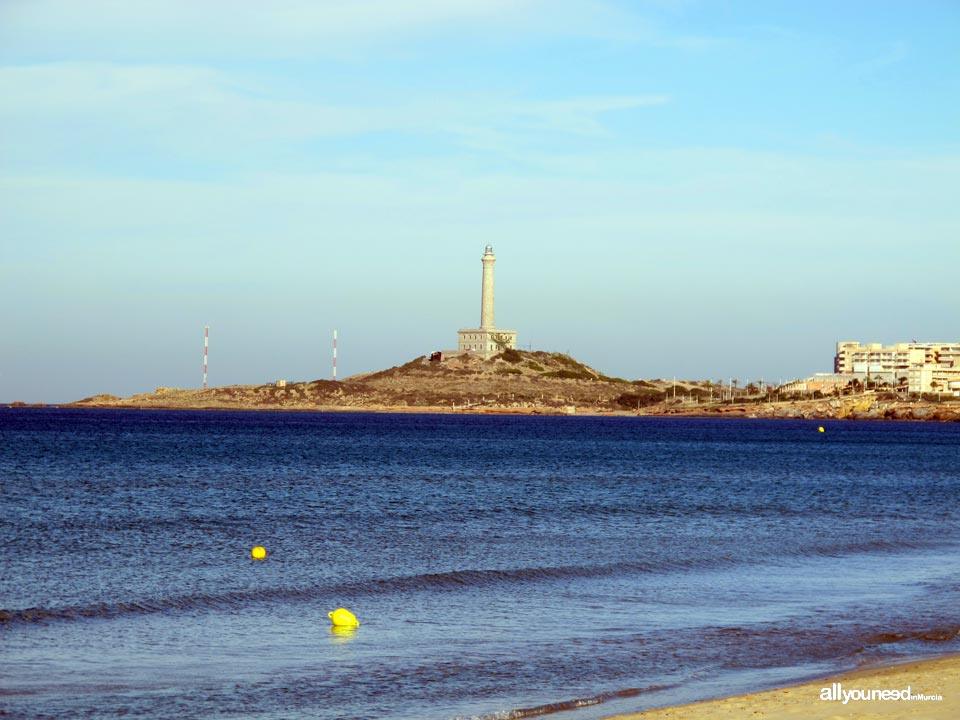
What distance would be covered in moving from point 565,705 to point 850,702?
3.11 metres

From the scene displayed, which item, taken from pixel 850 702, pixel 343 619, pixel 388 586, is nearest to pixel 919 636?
pixel 850 702

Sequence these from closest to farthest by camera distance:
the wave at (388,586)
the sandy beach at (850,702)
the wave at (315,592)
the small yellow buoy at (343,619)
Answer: the sandy beach at (850,702) < the small yellow buoy at (343,619) < the wave at (315,592) < the wave at (388,586)

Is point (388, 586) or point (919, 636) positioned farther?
point (388, 586)

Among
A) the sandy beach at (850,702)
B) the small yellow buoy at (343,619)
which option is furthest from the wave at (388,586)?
the sandy beach at (850,702)

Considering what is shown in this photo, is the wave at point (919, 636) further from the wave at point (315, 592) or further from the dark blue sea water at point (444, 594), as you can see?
the wave at point (315, 592)

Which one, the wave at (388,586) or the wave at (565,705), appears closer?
the wave at (565,705)

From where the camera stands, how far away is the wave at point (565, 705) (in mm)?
12630

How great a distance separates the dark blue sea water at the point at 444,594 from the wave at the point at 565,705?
45 mm

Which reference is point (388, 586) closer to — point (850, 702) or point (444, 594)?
point (444, 594)

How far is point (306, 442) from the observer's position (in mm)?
92375

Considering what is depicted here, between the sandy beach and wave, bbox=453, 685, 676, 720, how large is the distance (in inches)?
35.6

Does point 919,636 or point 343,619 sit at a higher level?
point 343,619

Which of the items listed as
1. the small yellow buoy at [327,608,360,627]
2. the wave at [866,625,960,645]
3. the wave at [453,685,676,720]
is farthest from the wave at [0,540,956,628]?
the wave at [453,685,676,720]

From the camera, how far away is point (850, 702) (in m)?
12.5
